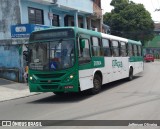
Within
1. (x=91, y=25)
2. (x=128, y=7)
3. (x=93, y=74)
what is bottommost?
(x=93, y=74)

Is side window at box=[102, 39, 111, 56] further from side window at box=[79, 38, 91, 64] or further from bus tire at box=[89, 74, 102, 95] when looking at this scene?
side window at box=[79, 38, 91, 64]

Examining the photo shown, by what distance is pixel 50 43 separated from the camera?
43.5ft

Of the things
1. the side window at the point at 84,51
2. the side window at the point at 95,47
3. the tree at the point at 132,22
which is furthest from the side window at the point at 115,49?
the tree at the point at 132,22

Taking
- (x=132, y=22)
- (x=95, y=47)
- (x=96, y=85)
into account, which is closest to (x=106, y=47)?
(x=95, y=47)

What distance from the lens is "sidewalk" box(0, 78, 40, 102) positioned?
54.6 ft

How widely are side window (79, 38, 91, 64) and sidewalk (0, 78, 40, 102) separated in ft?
14.7

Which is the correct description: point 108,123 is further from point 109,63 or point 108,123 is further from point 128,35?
point 128,35

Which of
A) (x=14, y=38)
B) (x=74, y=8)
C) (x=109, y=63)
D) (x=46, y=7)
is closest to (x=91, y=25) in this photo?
(x=74, y=8)

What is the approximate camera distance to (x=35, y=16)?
25.6 m

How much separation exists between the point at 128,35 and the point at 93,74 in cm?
4623

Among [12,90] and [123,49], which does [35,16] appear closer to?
[12,90]

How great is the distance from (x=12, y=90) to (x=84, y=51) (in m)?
7.03

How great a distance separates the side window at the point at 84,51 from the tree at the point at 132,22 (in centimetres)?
4603

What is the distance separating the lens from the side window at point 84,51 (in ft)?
43.4
